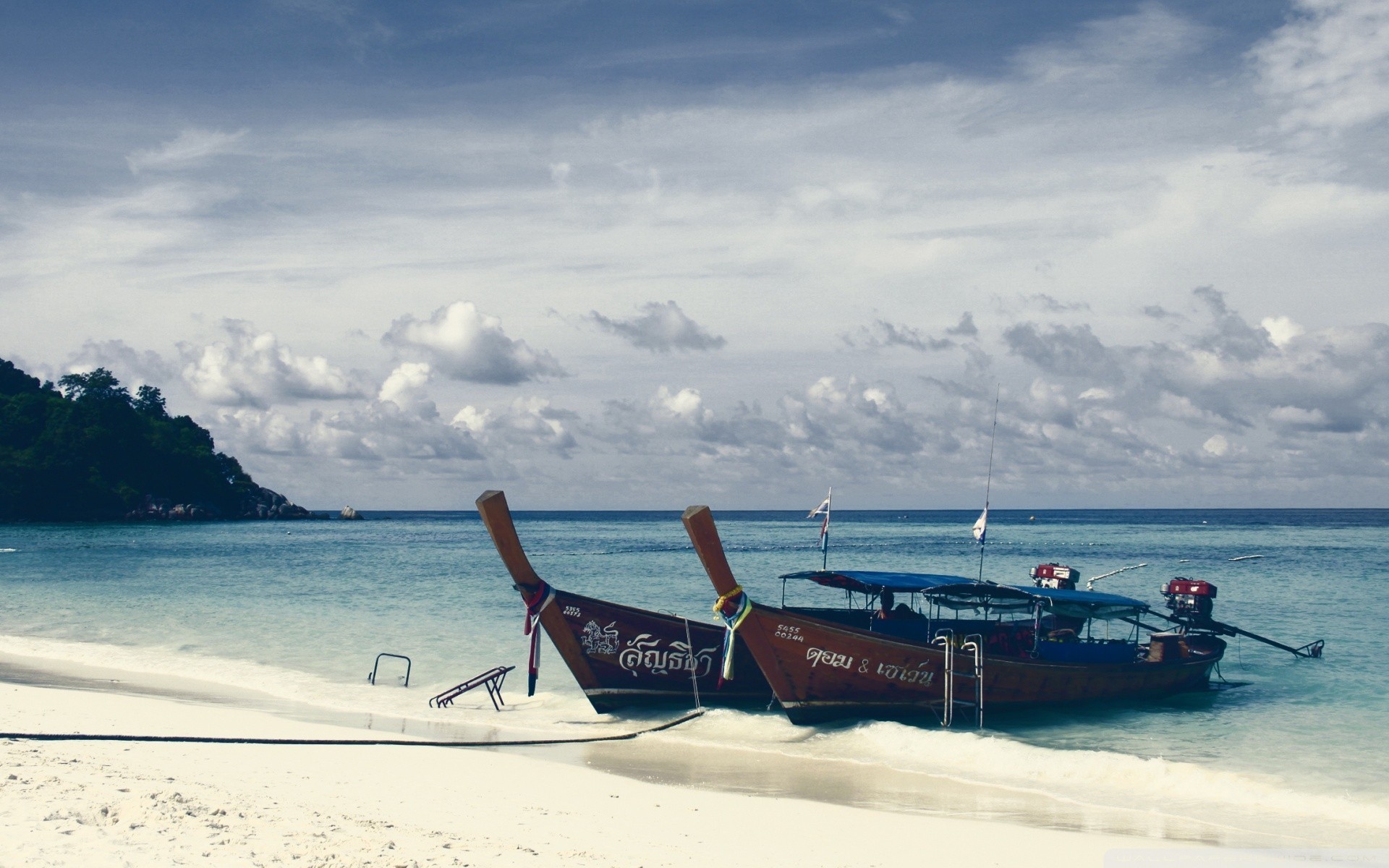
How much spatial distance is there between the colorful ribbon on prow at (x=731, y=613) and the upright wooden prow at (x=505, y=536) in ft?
9.36

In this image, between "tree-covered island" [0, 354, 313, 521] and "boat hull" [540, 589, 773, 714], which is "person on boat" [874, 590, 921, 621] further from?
"tree-covered island" [0, 354, 313, 521]

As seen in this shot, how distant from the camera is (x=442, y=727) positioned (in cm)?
1462

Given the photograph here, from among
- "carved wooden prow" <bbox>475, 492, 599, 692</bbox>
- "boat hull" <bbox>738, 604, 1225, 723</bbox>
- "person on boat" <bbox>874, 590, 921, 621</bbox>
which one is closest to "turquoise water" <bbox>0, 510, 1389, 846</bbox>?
"boat hull" <bbox>738, 604, 1225, 723</bbox>

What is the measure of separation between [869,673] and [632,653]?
3.80 metres

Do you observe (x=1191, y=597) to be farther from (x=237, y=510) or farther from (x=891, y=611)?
(x=237, y=510)

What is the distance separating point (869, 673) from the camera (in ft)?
49.5

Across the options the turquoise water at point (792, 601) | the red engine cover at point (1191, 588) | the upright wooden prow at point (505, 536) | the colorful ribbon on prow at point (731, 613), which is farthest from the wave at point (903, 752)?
the red engine cover at point (1191, 588)

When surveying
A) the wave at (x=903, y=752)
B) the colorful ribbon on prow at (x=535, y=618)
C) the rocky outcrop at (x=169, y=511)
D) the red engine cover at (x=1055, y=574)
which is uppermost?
the red engine cover at (x=1055, y=574)

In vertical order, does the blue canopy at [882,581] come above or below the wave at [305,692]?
above

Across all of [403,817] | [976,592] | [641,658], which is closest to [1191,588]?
[976,592]

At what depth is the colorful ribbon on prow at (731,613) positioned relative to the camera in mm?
13992

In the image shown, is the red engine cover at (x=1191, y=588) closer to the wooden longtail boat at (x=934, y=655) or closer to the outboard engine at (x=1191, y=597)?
the outboard engine at (x=1191, y=597)

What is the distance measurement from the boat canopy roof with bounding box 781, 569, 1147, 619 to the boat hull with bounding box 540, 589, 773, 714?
77.8 inches

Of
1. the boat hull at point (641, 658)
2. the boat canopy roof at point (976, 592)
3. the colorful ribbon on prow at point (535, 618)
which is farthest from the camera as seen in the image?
the boat canopy roof at point (976, 592)
